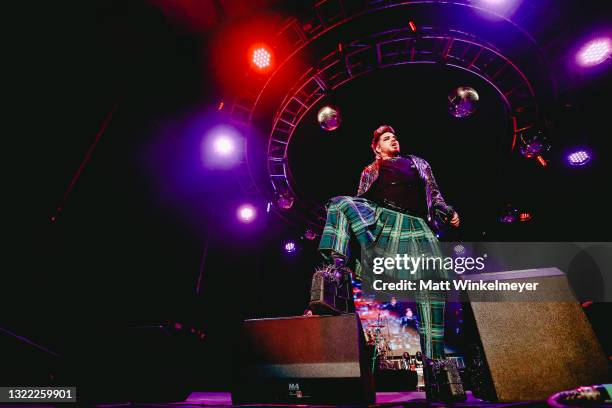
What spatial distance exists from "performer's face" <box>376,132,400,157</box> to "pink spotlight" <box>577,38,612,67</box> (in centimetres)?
364

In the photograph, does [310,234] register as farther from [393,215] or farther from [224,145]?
[393,215]

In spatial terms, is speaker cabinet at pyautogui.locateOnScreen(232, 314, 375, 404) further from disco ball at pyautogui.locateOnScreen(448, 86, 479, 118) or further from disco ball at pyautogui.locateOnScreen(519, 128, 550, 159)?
disco ball at pyautogui.locateOnScreen(519, 128, 550, 159)

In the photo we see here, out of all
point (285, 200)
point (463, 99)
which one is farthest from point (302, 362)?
point (285, 200)

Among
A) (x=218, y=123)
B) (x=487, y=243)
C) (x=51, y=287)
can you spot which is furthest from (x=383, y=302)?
(x=51, y=287)

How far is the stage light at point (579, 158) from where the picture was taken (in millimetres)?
5844

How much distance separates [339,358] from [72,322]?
2491 mm

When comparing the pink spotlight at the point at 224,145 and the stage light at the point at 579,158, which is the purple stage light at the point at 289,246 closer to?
the pink spotlight at the point at 224,145

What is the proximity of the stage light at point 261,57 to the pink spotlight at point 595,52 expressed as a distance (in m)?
4.67

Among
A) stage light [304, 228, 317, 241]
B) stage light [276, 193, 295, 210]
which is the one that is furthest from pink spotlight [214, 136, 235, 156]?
stage light [304, 228, 317, 241]

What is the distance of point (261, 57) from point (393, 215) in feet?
11.3

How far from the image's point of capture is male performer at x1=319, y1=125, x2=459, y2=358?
2.43 metres

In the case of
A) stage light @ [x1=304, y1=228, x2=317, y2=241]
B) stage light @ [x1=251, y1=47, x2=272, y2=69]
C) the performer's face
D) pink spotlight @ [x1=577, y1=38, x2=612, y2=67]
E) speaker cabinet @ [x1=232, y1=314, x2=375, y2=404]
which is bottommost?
speaker cabinet @ [x1=232, y1=314, x2=375, y2=404]

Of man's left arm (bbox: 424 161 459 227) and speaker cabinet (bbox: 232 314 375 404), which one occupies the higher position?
man's left arm (bbox: 424 161 459 227)

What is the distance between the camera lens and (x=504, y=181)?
7047 millimetres
